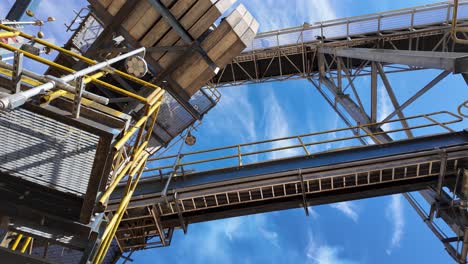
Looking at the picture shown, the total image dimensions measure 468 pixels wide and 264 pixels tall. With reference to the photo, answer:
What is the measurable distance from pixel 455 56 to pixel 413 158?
3.00 m

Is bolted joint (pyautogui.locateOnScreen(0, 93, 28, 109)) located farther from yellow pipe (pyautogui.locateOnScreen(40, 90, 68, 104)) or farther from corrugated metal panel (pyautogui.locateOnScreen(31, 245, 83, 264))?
corrugated metal panel (pyautogui.locateOnScreen(31, 245, 83, 264))

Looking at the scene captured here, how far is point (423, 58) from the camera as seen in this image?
12.0 metres

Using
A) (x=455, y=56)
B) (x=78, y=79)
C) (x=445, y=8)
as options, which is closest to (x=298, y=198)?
(x=455, y=56)

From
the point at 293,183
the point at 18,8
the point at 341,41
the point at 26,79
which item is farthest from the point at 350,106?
the point at 26,79

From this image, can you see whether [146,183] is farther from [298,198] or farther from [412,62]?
[412,62]

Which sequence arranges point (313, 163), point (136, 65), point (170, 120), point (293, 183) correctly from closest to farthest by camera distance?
1. point (136, 65)
2. point (293, 183)
3. point (313, 163)
4. point (170, 120)

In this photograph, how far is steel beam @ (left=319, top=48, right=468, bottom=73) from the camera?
32.0ft

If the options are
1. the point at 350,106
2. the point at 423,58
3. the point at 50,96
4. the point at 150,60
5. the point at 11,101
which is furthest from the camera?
the point at 350,106

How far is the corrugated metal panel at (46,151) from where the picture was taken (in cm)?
636

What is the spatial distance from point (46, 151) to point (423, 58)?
9881 mm

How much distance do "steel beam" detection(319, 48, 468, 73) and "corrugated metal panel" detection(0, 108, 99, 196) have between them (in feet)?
25.8

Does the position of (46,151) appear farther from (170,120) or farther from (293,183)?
(293,183)

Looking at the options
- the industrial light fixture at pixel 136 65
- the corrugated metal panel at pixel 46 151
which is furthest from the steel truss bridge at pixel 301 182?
the corrugated metal panel at pixel 46 151

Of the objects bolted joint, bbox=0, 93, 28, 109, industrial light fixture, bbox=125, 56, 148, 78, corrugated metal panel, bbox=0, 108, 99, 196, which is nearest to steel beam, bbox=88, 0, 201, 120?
industrial light fixture, bbox=125, 56, 148, 78
